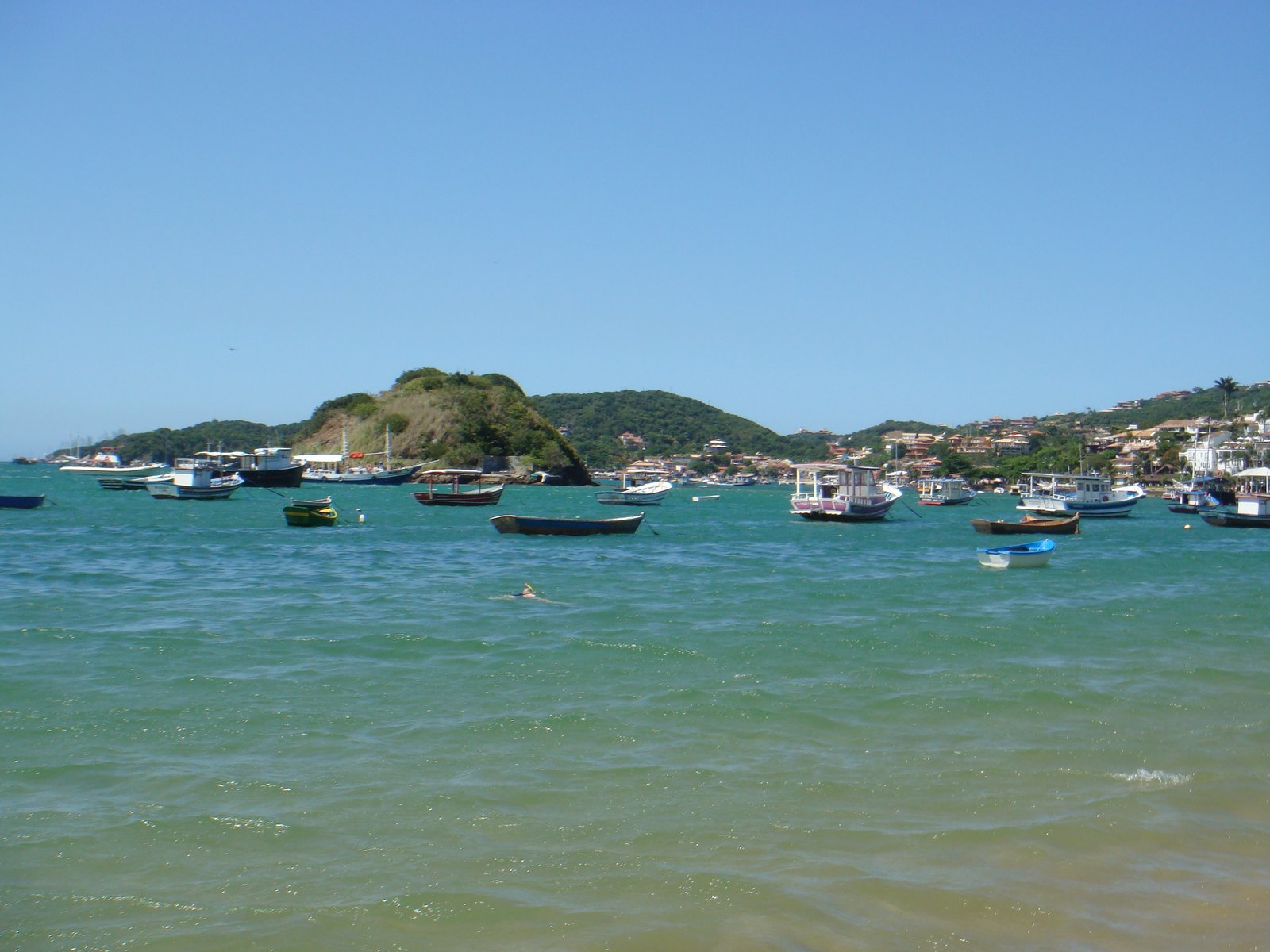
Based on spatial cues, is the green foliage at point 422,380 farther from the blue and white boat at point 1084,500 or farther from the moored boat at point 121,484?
the blue and white boat at point 1084,500

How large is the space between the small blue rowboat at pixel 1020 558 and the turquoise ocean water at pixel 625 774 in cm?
922

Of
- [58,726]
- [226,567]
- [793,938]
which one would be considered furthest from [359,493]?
[793,938]

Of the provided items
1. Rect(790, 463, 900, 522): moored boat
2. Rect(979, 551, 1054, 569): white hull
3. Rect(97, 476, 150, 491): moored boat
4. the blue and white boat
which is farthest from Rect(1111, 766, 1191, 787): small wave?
Rect(97, 476, 150, 491): moored boat

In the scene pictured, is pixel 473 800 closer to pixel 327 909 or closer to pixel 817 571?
pixel 327 909

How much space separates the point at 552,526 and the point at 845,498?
20416mm

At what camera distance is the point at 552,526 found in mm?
40375

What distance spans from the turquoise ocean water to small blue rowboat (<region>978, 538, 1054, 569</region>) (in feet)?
30.3

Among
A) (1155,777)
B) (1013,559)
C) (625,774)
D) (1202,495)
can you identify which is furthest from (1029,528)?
(625,774)

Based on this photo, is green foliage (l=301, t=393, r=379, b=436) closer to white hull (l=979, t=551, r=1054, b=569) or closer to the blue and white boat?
the blue and white boat

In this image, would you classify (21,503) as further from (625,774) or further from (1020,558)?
(625,774)

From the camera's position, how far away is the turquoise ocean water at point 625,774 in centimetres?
647

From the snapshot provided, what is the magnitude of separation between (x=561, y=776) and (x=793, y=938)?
339 cm

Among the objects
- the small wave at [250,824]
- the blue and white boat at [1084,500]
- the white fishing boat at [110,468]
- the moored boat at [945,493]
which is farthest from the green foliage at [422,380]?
the small wave at [250,824]

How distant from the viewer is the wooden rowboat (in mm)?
47188
